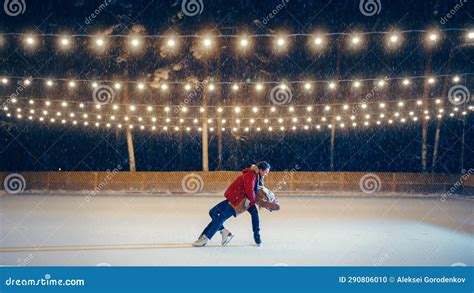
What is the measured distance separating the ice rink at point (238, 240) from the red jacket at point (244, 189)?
73 cm

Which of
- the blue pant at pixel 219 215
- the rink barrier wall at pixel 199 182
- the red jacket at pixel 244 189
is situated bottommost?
the blue pant at pixel 219 215

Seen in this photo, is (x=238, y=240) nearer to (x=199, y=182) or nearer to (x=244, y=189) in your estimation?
(x=244, y=189)

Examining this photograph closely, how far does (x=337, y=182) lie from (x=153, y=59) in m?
13.2

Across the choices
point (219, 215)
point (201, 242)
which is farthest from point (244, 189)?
point (201, 242)

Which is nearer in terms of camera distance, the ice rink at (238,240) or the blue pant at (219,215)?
the ice rink at (238,240)

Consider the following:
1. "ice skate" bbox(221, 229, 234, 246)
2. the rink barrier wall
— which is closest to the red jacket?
"ice skate" bbox(221, 229, 234, 246)

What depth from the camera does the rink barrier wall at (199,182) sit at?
22.4 metres

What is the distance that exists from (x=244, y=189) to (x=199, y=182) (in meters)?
15.8

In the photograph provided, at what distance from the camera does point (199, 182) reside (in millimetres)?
22594

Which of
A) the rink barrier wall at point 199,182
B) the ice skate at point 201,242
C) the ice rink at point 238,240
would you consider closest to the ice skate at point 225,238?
the ice rink at point 238,240

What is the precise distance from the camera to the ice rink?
19.7 feet

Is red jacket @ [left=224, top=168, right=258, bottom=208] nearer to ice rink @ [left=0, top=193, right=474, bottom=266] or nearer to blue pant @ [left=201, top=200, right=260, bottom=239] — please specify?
blue pant @ [left=201, top=200, right=260, bottom=239]

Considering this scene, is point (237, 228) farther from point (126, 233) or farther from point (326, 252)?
point (326, 252)

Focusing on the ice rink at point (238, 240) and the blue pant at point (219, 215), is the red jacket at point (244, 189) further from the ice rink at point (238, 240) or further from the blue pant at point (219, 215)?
the ice rink at point (238, 240)
